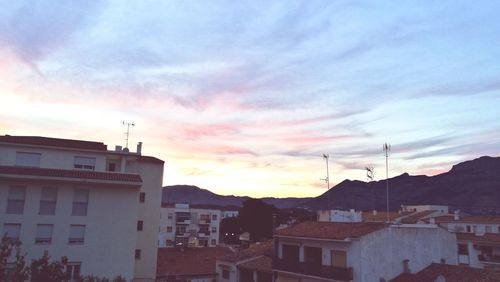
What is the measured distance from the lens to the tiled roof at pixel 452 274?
2844 centimetres

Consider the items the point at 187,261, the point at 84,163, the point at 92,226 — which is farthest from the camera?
the point at 187,261

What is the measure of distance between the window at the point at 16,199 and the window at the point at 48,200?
1235 mm

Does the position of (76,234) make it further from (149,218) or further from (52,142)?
(149,218)

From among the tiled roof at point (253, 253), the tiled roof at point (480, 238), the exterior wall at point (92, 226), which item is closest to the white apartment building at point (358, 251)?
the tiled roof at point (253, 253)

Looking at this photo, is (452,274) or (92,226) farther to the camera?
(92,226)

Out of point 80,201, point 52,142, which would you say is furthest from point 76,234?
point 52,142

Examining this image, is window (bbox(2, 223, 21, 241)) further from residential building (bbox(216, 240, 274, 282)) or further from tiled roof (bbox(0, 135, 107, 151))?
residential building (bbox(216, 240, 274, 282))

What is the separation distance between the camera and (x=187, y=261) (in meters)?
52.2

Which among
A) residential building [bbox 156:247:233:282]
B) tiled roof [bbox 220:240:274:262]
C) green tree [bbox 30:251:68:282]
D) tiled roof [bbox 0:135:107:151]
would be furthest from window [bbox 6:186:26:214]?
tiled roof [bbox 220:240:274:262]

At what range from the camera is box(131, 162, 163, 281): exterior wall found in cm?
3888

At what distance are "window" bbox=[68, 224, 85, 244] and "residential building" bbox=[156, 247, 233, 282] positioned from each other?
17.5 m

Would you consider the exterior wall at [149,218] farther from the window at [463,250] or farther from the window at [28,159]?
the window at [463,250]

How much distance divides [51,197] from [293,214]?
13515 centimetres

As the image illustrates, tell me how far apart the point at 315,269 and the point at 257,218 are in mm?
63858
